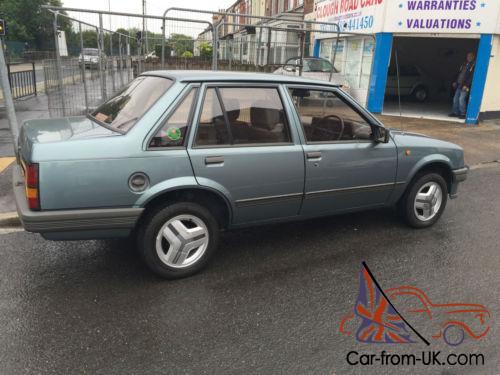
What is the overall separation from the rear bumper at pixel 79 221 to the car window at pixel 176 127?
544 millimetres

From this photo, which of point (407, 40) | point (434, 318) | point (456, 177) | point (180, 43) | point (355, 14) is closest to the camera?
point (434, 318)

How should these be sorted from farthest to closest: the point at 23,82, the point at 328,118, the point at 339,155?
the point at 23,82 → the point at 328,118 → the point at 339,155

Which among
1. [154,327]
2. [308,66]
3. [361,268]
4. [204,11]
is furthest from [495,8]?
[154,327]

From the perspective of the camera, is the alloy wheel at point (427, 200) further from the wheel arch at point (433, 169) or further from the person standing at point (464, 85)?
the person standing at point (464, 85)

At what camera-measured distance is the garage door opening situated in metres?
16.2

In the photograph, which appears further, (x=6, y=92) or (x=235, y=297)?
(x=6, y=92)

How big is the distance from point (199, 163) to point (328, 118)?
1.44 meters

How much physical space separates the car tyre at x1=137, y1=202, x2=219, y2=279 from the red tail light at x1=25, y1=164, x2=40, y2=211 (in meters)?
0.77

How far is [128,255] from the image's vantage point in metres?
3.96

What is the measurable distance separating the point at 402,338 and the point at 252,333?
103 centimetres

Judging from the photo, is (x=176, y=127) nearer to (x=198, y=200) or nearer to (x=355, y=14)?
(x=198, y=200)

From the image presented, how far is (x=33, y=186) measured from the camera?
297 centimetres

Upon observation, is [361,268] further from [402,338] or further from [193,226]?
[193,226]

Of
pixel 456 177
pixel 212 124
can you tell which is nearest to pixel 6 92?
pixel 212 124
